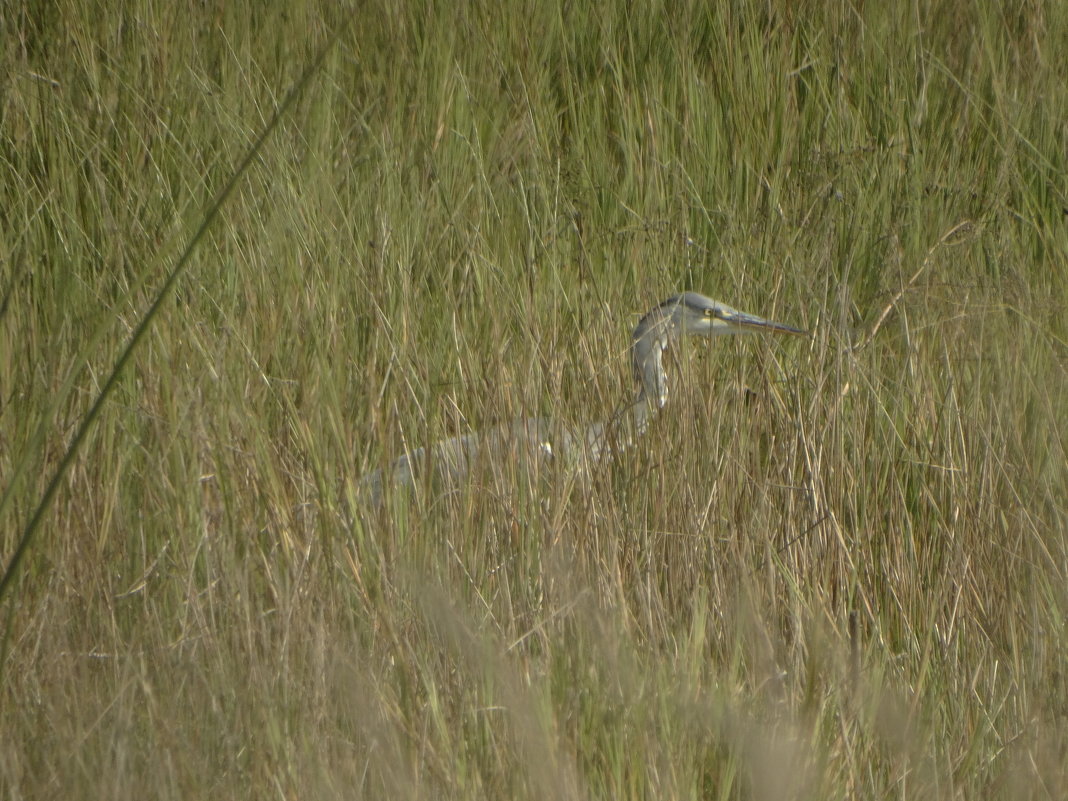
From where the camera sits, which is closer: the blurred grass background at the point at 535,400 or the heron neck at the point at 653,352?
the blurred grass background at the point at 535,400

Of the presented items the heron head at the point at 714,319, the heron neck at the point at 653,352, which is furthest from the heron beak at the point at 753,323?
the heron neck at the point at 653,352

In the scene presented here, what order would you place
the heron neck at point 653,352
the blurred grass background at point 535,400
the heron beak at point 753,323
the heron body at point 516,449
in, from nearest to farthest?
1. the blurred grass background at point 535,400
2. the heron body at point 516,449
3. the heron neck at point 653,352
4. the heron beak at point 753,323

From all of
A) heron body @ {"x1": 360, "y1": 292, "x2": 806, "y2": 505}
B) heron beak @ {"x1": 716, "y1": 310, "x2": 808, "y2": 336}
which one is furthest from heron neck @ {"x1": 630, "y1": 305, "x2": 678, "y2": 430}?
heron beak @ {"x1": 716, "y1": 310, "x2": 808, "y2": 336}

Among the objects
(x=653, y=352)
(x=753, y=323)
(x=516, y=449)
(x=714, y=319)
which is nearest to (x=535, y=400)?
(x=516, y=449)

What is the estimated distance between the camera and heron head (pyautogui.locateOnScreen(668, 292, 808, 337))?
2.63m

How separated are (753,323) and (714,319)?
215 millimetres

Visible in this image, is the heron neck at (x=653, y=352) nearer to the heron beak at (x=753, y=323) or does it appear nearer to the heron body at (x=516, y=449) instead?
the heron body at (x=516, y=449)

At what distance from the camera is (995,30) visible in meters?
3.75

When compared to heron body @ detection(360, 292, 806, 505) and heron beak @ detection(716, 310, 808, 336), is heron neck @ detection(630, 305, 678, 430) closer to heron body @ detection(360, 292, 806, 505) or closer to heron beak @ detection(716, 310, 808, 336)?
heron body @ detection(360, 292, 806, 505)

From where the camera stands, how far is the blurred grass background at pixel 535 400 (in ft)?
4.80

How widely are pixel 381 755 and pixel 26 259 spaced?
1658 millimetres

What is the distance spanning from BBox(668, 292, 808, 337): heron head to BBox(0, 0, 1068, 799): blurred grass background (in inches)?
2.4

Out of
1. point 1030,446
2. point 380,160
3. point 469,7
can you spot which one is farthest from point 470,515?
point 469,7

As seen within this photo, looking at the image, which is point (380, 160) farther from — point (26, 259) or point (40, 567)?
point (40, 567)
